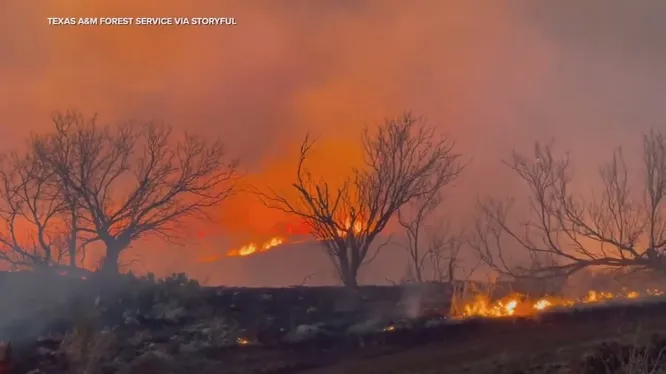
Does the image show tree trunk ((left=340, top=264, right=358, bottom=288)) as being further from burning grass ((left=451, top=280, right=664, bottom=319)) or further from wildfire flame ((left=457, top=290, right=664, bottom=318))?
wildfire flame ((left=457, top=290, right=664, bottom=318))

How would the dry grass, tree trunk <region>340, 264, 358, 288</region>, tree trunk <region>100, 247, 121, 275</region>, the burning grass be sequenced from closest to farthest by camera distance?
the dry grass
the burning grass
tree trunk <region>340, 264, 358, 288</region>
tree trunk <region>100, 247, 121, 275</region>

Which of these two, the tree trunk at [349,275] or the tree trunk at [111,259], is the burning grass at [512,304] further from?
the tree trunk at [111,259]

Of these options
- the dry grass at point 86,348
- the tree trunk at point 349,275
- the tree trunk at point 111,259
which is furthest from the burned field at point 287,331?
the tree trunk at point 111,259

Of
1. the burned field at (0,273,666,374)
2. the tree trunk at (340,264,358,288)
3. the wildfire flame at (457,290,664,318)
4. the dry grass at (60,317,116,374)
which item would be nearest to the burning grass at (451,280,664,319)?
the wildfire flame at (457,290,664,318)

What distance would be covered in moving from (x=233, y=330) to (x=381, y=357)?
397 centimetres

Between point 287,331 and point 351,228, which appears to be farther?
point 351,228

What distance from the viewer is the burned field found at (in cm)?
1347

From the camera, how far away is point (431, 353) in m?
14.6

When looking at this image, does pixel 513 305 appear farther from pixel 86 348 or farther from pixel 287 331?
pixel 86 348

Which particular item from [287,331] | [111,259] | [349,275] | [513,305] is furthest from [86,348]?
[111,259]

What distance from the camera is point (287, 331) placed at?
55.9ft

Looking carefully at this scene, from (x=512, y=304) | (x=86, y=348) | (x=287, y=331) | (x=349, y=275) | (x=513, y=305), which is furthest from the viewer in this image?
(x=349, y=275)

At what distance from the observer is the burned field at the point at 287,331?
13469mm

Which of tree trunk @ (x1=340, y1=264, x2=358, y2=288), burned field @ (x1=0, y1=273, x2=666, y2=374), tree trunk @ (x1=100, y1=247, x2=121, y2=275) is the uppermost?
tree trunk @ (x1=100, y1=247, x2=121, y2=275)
